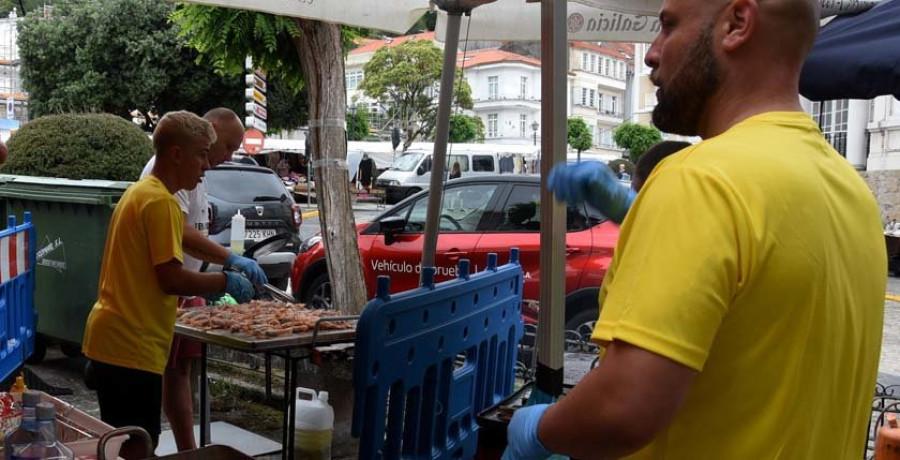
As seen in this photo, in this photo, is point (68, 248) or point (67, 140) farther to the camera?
point (67, 140)

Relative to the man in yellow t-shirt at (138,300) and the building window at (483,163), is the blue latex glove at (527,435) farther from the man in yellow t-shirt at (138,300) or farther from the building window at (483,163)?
the building window at (483,163)

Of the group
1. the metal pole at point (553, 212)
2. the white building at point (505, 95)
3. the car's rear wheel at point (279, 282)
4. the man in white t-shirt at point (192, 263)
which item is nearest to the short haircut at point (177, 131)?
the man in white t-shirt at point (192, 263)

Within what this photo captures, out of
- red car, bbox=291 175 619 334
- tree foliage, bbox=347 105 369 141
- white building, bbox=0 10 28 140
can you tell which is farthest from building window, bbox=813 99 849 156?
white building, bbox=0 10 28 140

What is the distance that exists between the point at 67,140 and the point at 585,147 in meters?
48.7

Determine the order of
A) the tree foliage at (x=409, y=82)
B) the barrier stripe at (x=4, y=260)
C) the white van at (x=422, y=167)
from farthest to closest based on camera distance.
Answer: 1. the tree foliage at (x=409, y=82)
2. the white van at (x=422, y=167)
3. the barrier stripe at (x=4, y=260)

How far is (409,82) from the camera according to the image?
2106 inches

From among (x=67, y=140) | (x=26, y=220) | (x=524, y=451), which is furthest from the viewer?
(x=67, y=140)

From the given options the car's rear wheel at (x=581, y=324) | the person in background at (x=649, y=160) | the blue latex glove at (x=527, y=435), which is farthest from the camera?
the car's rear wheel at (x=581, y=324)

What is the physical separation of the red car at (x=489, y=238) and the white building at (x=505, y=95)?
62.5m

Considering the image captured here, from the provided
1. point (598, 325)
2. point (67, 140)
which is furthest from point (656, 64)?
point (67, 140)

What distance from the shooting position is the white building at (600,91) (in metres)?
73.2

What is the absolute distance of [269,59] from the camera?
6.75 meters

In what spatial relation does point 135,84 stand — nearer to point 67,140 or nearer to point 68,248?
point 67,140

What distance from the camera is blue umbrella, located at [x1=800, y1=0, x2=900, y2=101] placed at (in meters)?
3.82
